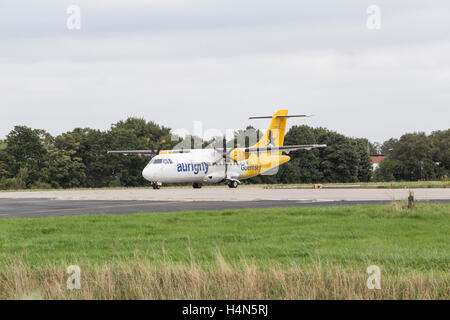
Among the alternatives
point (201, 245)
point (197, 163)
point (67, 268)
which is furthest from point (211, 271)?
point (197, 163)

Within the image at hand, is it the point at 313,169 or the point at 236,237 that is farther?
the point at 313,169

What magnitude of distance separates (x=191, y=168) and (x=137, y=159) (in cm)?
3245

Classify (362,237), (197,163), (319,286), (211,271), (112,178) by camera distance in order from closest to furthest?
(319,286) < (211,271) < (362,237) < (197,163) < (112,178)

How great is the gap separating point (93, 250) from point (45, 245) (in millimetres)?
1520

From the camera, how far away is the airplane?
177ft

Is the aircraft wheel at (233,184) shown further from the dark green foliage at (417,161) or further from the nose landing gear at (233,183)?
the dark green foliage at (417,161)

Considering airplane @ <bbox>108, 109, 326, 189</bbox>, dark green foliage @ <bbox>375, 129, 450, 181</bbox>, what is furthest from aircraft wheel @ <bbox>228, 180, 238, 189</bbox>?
dark green foliage @ <bbox>375, 129, 450, 181</bbox>

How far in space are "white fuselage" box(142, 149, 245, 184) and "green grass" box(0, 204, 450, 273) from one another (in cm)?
3230

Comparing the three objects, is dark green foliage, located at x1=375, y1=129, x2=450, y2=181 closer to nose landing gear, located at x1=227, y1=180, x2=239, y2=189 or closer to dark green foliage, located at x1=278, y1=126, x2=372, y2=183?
dark green foliage, located at x1=278, y1=126, x2=372, y2=183

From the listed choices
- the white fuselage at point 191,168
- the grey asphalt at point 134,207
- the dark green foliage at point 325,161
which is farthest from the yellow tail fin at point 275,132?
the grey asphalt at point 134,207

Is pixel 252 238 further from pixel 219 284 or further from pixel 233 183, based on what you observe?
pixel 233 183
